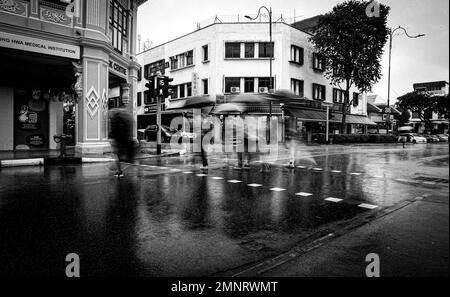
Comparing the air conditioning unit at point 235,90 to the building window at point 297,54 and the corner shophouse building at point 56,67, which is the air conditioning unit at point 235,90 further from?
the corner shophouse building at point 56,67

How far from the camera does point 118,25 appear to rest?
59.7 feet

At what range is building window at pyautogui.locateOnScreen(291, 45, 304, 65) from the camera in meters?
32.2

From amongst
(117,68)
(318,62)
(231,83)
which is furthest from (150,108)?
(117,68)

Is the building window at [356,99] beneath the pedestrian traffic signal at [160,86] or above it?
above

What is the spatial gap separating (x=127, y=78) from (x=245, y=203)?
15705 millimetres

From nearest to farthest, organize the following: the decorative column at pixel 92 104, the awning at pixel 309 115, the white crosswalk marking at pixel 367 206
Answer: the white crosswalk marking at pixel 367 206
the decorative column at pixel 92 104
the awning at pixel 309 115

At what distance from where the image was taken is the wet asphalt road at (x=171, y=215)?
339 centimetres

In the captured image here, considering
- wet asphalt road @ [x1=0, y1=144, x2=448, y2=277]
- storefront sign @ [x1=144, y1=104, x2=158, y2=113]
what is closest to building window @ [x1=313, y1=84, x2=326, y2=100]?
storefront sign @ [x1=144, y1=104, x2=158, y2=113]

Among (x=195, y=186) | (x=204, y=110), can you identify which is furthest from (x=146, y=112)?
(x=195, y=186)

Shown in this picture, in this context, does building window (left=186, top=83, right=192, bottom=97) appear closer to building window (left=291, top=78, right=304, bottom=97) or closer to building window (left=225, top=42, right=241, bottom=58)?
building window (left=225, top=42, right=241, bottom=58)

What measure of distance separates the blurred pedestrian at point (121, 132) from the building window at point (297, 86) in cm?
2511

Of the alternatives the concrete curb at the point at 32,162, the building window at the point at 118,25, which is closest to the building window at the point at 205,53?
the building window at the point at 118,25

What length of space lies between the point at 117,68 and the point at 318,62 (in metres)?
24.0
